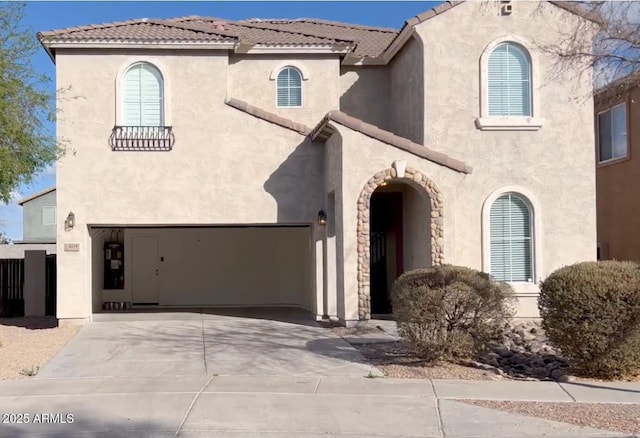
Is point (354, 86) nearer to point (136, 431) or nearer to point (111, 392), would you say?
point (111, 392)

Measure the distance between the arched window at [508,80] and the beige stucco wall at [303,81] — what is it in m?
3.93

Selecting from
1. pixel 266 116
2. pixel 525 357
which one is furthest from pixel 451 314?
pixel 266 116

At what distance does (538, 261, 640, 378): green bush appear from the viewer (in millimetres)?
10039

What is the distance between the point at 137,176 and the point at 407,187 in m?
6.19

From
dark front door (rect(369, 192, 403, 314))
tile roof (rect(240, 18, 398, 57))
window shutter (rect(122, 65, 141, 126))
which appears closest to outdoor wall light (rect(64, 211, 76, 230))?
window shutter (rect(122, 65, 141, 126))

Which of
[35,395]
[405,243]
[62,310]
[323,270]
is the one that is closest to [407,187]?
[405,243]

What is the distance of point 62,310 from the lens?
53.0 ft

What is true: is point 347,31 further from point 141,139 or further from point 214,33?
point 141,139

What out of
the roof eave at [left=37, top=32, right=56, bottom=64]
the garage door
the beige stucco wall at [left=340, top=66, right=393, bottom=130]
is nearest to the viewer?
the roof eave at [left=37, top=32, right=56, bottom=64]

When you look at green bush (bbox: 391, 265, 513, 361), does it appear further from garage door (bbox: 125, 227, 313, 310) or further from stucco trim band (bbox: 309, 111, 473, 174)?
garage door (bbox: 125, 227, 313, 310)

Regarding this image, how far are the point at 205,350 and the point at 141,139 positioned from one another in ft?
18.8


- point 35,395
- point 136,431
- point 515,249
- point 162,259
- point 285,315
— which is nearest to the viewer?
point 136,431

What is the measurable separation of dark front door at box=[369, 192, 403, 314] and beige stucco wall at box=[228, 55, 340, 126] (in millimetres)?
2665

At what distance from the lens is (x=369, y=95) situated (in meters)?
18.8
